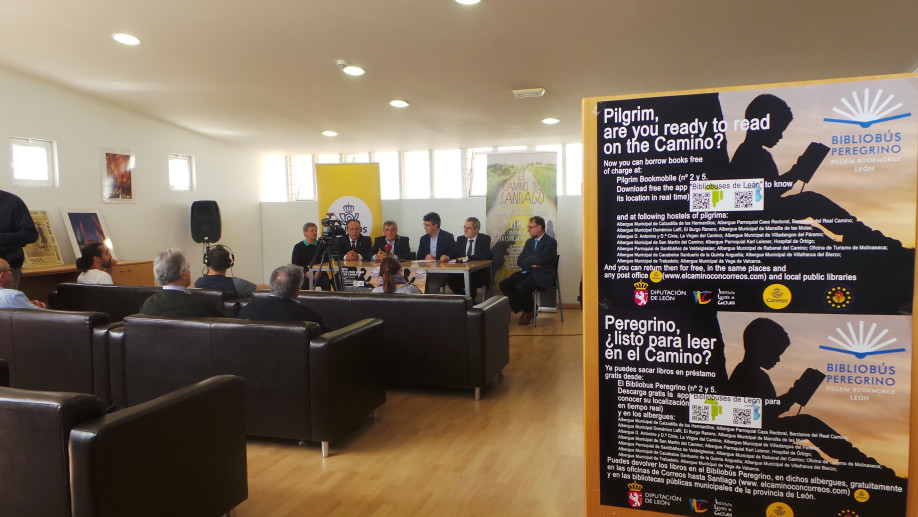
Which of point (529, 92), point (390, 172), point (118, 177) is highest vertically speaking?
point (529, 92)

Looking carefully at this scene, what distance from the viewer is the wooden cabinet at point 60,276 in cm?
612

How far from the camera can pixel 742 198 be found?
164cm

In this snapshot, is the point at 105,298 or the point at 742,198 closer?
the point at 742,198

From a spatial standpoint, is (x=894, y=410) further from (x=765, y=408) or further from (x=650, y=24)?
(x=650, y=24)

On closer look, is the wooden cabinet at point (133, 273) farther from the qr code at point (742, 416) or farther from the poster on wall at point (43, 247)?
the qr code at point (742, 416)

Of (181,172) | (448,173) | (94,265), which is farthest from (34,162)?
(448,173)

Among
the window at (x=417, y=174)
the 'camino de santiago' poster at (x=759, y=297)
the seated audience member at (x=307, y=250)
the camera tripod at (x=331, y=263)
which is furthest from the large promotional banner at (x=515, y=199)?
the 'camino de santiago' poster at (x=759, y=297)

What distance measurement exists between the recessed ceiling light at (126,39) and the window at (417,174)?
5674 mm

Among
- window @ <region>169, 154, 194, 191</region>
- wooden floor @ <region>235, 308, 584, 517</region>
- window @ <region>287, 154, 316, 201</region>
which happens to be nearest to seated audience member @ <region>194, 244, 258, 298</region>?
wooden floor @ <region>235, 308, 584, 517</region>

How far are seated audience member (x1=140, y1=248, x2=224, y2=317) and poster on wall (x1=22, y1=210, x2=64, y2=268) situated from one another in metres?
3.81

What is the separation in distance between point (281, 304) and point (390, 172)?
7.53 m

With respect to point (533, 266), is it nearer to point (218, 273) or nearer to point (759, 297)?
point (218, 273)

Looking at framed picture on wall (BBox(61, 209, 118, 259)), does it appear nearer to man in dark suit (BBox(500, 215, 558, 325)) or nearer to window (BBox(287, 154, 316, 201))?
window (BBox(287, 154, 316, 201))

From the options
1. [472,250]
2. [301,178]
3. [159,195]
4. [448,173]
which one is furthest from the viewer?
[301,178]
